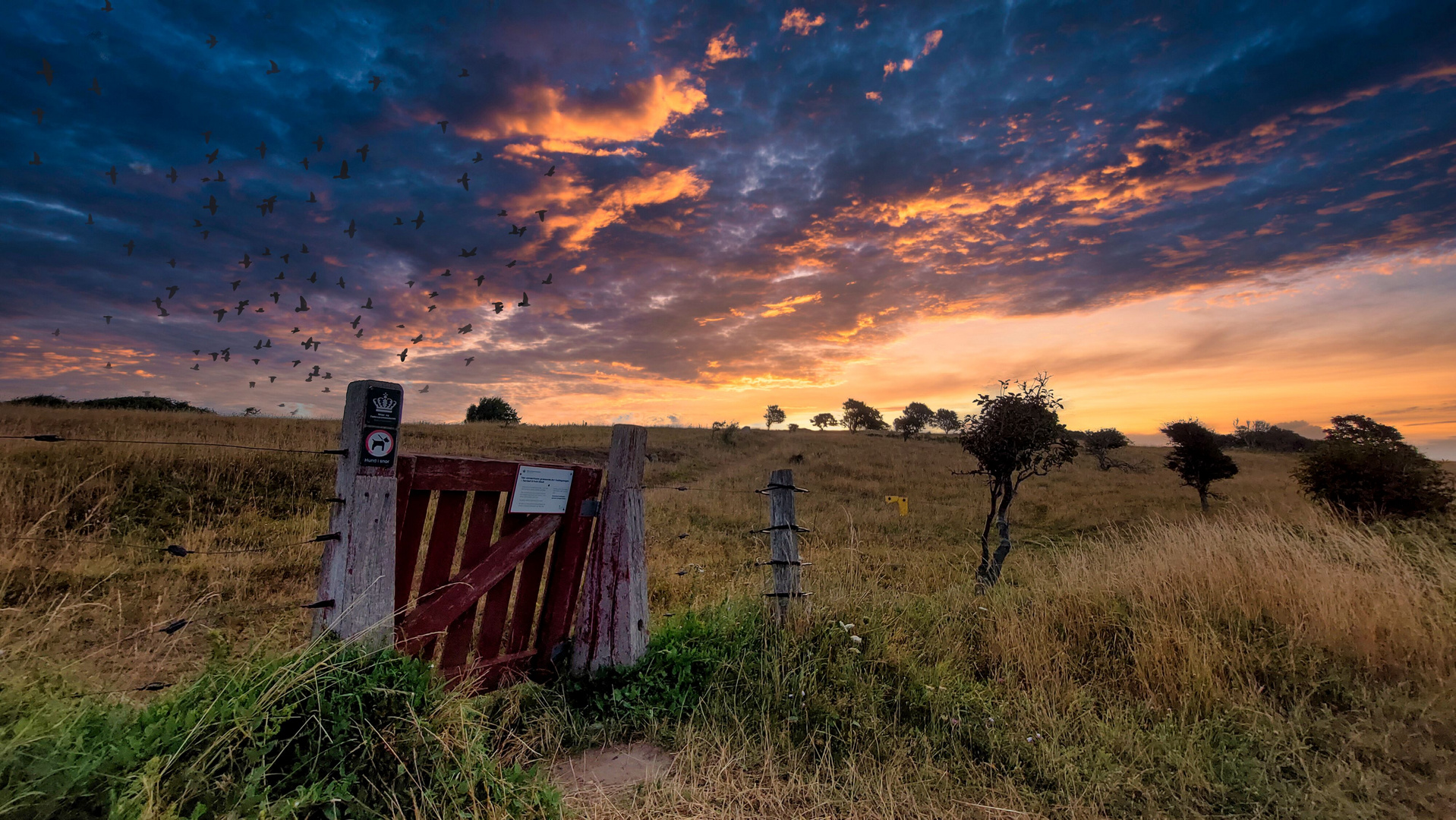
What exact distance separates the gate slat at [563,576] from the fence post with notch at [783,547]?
66.3 inches

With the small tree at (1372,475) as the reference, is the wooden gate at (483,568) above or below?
below

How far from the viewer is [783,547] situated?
18.3ft

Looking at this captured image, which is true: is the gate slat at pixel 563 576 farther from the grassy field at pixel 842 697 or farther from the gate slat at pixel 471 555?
the gate slat at pixel 471 555

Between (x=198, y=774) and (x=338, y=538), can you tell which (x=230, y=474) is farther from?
(x=198, y=774)

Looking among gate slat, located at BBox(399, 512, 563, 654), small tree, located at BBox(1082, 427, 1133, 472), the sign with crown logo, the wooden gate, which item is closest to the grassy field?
the wooden gate

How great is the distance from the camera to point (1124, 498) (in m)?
21.9

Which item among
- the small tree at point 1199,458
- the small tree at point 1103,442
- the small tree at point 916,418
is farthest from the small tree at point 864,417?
the small tree at point 1199,458

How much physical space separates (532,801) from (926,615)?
13.9 ft

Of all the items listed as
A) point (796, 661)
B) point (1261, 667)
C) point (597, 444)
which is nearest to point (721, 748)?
point (796, 661)

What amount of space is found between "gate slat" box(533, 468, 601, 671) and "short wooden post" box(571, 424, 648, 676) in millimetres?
117

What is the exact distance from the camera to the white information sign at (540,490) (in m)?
4.62

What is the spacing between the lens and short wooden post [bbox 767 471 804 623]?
17.9 ft

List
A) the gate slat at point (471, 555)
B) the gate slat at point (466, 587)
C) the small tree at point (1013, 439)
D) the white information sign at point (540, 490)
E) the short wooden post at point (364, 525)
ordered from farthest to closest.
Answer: the small tree at point (1013, 439) → the white information sign at point (540, 490) → the gate slat at point (471, 555) → the gate slat at point (466, 587) → the short wooden post at point (364, 525)

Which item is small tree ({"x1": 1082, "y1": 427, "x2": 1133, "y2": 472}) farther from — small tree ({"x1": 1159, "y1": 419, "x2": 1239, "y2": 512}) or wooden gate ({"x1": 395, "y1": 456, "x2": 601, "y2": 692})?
wooden gate ({"x1": 395, "y1": 456, "x2": 601, "y2": 692})
